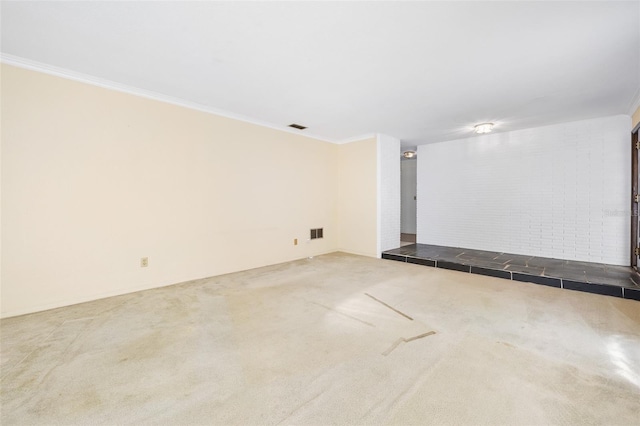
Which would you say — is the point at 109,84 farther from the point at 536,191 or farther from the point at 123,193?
the point at 536,191

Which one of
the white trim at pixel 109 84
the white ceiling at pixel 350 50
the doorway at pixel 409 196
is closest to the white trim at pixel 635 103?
the white ceiling at pixel 350 50

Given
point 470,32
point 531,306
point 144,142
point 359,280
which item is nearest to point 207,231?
point 144,142

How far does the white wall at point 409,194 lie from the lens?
8000 millimetres

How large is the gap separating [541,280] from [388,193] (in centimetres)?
280

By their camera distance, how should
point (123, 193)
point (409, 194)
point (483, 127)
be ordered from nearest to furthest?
point (123, 193) → point (483, 127) → point (409, 194)

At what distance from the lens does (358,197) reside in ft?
18.8

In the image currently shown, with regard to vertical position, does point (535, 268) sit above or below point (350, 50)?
below

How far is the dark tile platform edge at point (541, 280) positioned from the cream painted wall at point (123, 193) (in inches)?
100

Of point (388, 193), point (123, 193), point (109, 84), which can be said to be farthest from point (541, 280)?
point (109, 84)

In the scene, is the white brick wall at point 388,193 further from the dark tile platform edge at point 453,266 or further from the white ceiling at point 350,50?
the white ceiling at point 350,50

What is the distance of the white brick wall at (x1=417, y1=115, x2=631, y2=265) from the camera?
428 cm

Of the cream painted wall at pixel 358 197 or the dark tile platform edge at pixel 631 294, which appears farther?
the cream painted wall at pixel 358 197

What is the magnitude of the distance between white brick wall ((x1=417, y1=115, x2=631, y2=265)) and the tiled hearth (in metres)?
0.36

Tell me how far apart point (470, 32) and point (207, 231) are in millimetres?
3732
